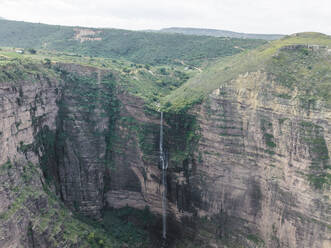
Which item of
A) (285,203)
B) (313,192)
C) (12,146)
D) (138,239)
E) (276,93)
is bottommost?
(138,239)

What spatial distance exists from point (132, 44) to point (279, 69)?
42562mm

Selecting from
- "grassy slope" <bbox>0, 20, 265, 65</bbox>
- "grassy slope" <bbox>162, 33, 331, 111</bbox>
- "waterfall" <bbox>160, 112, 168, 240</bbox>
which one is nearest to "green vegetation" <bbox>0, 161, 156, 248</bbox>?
"waterfall" <bbox>160, 112, 168, 240</bbox>

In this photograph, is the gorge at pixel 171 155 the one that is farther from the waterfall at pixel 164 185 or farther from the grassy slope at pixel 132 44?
the grassy slope at pixel 132 44

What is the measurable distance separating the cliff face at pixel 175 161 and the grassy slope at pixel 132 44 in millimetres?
26585

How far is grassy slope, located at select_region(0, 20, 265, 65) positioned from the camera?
5641cm

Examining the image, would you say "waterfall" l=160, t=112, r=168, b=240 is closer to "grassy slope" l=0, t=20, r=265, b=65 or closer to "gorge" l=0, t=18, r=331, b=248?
"gorge" l=0, t=18, r=331, b=248

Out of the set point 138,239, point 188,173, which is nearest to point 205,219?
point 188,173

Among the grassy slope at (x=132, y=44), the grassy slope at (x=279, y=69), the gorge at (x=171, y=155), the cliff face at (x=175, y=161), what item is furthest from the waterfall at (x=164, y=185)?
the grassy slope at (x=132, y=44)

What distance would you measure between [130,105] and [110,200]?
10.6 metres

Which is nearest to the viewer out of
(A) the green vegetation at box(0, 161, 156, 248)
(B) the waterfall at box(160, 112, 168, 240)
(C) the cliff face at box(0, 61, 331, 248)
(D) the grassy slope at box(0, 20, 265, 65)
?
(A) the green vegetation at box(0, 161, 156, 248)

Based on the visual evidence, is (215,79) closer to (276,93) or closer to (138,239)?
(276,93)

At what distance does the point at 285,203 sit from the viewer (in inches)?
923

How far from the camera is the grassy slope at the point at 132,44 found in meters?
56.4

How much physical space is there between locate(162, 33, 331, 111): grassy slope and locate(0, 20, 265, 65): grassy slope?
2184 centimetres
